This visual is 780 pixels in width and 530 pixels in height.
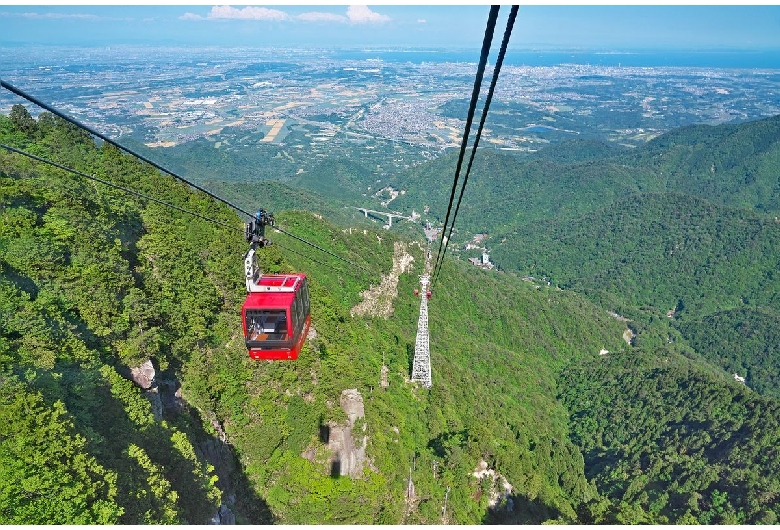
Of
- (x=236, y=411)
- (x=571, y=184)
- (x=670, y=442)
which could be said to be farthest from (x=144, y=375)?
(x=571, y=184)

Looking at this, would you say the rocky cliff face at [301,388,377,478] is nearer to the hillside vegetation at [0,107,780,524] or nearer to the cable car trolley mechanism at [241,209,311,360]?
the hillside vegetation at [0,107,780,524]

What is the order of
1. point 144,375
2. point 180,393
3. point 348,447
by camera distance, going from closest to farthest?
point 144,375 → point 180,393 → point 348,447

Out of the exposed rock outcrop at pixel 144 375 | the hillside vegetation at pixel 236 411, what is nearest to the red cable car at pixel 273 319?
the hillside vegetation at pixel 236 411

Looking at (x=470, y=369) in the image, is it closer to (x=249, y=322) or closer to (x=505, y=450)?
(x=505, y=450)

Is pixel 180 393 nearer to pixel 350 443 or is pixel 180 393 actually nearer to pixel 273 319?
pixel 350 443

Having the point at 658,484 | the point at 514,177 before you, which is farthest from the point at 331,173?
the point at 658,484

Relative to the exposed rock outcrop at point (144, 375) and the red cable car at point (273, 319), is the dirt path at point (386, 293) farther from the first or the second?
the red cable car at point (273, 319)

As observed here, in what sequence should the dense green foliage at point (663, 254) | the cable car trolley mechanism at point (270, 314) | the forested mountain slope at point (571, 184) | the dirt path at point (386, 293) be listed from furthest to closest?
the forested mountain slope at point (571, 184)
the dense green foliage at point (663, 254)
the dirt path at point (386, 293)
the cable car trolley mechanism at point (270, 314)

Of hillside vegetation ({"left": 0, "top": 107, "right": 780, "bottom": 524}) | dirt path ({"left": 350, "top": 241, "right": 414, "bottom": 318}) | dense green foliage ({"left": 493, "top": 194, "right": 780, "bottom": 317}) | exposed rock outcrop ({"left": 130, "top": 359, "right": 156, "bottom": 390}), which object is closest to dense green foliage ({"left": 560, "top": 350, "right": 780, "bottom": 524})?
hillside vegetation ({"left": 0, "top": 107, "right": 780, "bottom": 524})
